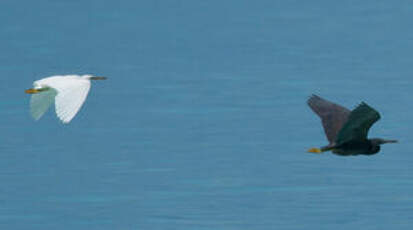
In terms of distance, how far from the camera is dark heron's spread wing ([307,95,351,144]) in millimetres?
14289

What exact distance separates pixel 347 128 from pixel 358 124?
0.63ft

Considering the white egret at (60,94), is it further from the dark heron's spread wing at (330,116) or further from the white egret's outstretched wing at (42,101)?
the dark heron's spread wing at (330,116)

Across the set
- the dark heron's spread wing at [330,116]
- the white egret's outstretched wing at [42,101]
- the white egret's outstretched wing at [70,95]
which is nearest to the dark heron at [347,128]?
the dark heron's spread wing at [330,116]

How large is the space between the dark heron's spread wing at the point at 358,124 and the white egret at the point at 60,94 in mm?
2223

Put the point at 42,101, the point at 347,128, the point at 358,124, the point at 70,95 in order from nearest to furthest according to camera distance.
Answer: the point at 358,124 < the point at 347,128 < the point at 70,95 < the point at 42,101

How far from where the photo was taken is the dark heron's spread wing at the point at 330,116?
46.9 feet

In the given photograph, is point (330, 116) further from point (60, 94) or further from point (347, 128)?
point (60, 94)

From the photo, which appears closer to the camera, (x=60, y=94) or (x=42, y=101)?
(x=60, y=94)

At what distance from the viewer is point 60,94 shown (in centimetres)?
1416

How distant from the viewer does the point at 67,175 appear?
Result: 18.7 metres

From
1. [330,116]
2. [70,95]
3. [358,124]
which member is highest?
[70,95]

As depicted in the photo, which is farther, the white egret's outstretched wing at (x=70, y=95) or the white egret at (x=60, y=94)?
the white egret at (x=60, y=94)

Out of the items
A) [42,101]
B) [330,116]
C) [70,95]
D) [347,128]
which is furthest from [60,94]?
[347,128]

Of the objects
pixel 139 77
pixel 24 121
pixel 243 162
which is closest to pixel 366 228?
pixel 243 162
